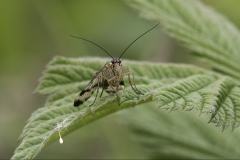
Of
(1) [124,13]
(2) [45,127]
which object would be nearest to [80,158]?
(2) [45,127]

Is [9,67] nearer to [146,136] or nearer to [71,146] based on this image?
[71,146]

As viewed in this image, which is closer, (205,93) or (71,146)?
(205,93)

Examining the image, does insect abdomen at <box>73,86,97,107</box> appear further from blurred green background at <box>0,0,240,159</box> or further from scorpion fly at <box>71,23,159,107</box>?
blurred green background at <box>0,0,240,159</box>

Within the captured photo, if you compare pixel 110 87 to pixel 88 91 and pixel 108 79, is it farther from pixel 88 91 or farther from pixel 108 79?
pixel 88 91

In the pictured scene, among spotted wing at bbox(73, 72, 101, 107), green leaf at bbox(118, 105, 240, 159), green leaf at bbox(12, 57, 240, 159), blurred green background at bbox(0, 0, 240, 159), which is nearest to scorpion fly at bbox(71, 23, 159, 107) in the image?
spotted wing at bbox(73, 72, 101, 107)

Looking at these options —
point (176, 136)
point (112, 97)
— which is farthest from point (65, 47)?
point (112, 97)

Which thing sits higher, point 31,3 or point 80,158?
point 31,3
